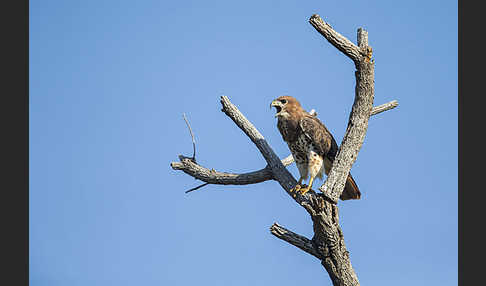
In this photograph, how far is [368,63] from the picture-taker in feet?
18.8

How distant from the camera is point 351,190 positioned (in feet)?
22.1

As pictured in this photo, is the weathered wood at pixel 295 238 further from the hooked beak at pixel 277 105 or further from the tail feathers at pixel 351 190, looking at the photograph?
the hooked beak at pixel 277 105

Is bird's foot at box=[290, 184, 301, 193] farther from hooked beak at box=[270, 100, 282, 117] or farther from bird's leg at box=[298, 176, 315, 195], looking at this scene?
hooked beak at box=[270, 100, 282, 117]

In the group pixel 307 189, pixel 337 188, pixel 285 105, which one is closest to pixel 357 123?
pixel 337 188

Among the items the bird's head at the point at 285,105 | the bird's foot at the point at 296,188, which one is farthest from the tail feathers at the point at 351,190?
the bird's head at the point at 285,105

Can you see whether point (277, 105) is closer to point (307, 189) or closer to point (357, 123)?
point (307, 189)

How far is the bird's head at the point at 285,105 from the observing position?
7.13 m

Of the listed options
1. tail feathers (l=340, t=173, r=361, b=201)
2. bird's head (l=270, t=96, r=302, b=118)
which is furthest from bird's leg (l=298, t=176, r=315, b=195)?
bird's head (l=270, t=96, r=302, b=118)

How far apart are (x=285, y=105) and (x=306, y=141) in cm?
58

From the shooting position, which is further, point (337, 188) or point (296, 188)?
point (296, 188)

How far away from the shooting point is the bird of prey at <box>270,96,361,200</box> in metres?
6.86

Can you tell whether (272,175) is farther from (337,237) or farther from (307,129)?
(337,237)

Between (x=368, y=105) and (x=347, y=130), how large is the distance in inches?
13.8

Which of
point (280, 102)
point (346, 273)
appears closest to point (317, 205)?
point (346, 273)
